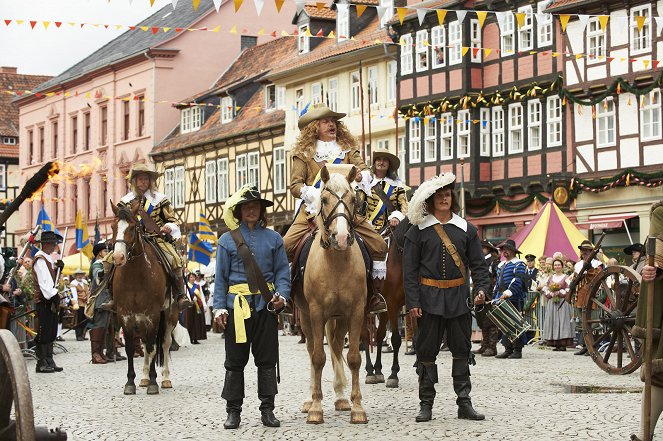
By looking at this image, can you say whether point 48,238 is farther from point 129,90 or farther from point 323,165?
point 129,90

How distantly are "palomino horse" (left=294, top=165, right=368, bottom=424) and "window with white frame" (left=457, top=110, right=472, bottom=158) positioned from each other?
110ft

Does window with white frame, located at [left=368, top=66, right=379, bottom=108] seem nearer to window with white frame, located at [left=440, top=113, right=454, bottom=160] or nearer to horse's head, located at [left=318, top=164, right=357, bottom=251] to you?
window with white frame, located at [left=440, top=113, right=454, bottom=160]

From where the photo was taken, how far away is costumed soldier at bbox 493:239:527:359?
71.1 ft

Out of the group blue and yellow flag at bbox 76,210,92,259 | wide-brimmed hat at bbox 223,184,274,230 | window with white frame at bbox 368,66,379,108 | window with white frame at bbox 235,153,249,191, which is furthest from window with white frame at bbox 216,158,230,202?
wide-brimmed hat at bbox 223,184,274,230

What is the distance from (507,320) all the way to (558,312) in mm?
3915

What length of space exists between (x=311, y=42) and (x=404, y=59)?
8.54 meters

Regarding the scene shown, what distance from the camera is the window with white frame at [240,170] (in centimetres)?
6047

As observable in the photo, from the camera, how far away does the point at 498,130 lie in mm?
44719

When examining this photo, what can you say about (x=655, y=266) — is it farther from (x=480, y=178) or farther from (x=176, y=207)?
(x=176, y=207)

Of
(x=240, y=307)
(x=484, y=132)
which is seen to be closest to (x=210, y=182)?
(x=484, y=132)

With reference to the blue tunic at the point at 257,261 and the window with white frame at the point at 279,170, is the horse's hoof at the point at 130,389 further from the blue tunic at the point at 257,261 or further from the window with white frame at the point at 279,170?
the window with white frame at the point at 279,170

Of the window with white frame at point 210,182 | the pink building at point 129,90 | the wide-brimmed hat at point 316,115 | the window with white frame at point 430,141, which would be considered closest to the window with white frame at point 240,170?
the window with white frame at point 210,182

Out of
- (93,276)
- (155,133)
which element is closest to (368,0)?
(155,133)

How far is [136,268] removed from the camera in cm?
1568
